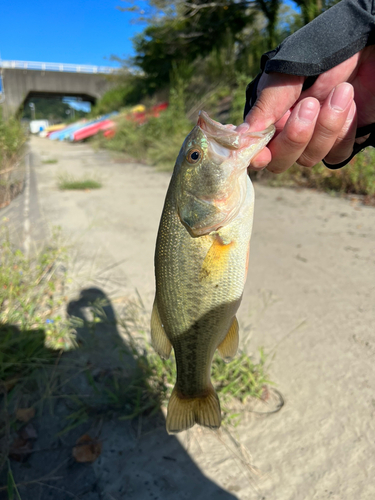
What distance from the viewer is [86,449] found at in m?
2.35

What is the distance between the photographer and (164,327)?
175cm

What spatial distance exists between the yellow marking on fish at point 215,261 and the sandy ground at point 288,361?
4.54 feet

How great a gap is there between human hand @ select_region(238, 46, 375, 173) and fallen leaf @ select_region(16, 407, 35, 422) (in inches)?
91.6

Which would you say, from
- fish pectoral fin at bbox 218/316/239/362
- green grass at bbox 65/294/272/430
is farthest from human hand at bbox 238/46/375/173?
green grass at bbox 65/294/272/430

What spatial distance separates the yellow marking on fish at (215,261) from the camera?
1.59 metres

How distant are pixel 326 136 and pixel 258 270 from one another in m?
2.80

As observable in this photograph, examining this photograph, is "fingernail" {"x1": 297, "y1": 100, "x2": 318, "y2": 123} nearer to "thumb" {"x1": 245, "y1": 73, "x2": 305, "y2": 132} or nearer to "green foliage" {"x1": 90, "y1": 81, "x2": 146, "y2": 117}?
"thumb" {"x1": 245, "y1": 73, "x2": 305, "y2": 132}

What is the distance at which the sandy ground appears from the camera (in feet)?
6.94

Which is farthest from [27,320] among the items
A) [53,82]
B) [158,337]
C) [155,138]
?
[53,82]

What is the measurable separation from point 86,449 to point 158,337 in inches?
46.3

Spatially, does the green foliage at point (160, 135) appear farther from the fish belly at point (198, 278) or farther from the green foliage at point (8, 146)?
the fish belly at point (198, 278)

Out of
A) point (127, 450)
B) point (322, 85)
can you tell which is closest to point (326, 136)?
point (322, 85)

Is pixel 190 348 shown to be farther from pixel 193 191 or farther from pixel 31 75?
pixel 31 75

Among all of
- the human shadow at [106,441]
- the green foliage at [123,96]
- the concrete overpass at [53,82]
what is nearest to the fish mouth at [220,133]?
the human shadow at [106,441]
